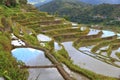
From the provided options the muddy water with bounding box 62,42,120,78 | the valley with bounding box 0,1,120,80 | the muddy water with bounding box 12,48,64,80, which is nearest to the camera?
the muddy water with bounding box 12,48,64,80

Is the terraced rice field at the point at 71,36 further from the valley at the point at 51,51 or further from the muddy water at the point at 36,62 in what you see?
the muddy water at the point at 36,62

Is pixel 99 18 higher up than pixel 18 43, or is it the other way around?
pixel 18 43

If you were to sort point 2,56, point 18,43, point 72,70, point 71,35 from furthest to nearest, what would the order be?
point 71,35, point 18,43, point 72,70, point 2,56

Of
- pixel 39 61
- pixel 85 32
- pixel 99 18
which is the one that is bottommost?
pixel 99 18

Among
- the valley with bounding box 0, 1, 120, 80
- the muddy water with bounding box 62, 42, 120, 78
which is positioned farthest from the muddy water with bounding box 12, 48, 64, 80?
the muddy water with bounding box 62, 42, 120, 78

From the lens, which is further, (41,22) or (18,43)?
(41,22)

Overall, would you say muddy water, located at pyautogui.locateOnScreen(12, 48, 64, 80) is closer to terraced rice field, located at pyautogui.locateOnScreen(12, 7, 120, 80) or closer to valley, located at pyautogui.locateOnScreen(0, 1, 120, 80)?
valley, located at pyautogui.locateOnScreen(0, 1, 120, 80)

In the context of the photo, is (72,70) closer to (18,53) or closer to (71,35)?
(18,53)

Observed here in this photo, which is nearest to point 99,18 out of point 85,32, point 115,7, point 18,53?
point 115,7

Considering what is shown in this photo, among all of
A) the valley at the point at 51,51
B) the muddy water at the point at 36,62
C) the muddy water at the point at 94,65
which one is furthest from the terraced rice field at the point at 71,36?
the muddy water at the point at 36,62
